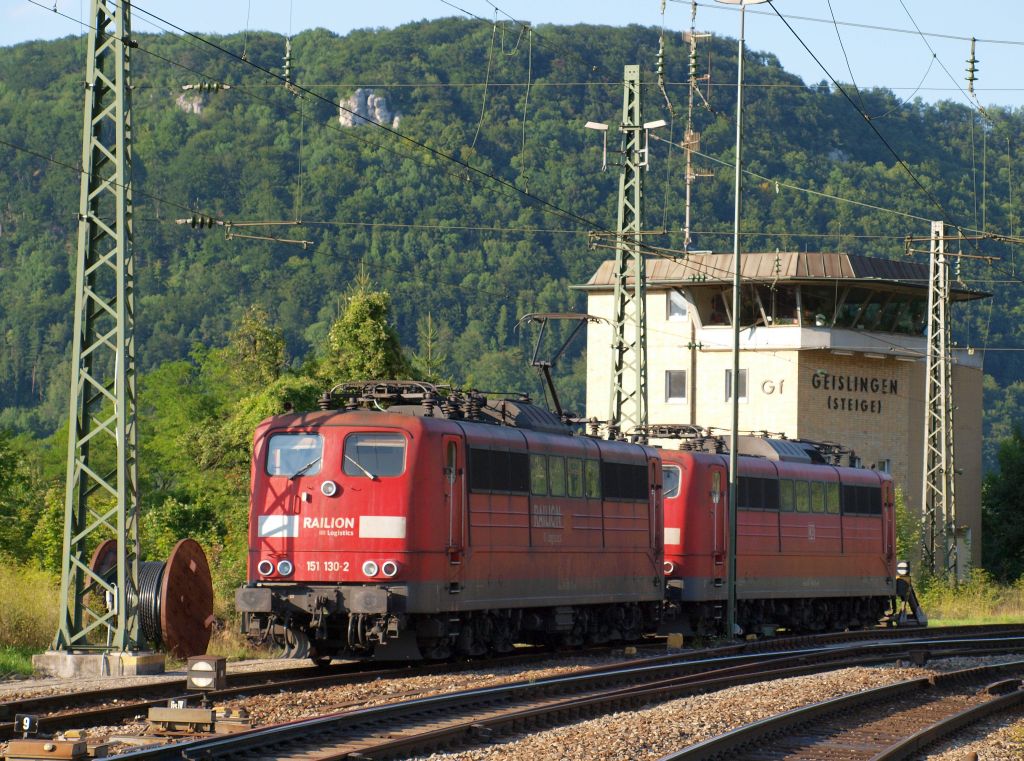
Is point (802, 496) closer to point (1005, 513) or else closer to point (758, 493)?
point (758, 493)

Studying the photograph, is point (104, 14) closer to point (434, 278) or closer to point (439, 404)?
point (439, 404)

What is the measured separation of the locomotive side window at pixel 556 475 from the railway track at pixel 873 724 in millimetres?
5836

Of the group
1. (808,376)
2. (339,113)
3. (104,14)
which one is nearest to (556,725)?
(104,14)

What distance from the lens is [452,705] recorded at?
15.8 metres

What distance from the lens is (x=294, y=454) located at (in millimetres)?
20453

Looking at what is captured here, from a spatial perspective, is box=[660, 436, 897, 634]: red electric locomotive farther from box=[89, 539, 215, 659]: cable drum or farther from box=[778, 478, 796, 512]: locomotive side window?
box=[89, 539, 215, 659]: cable drum

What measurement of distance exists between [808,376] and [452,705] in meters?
45.4

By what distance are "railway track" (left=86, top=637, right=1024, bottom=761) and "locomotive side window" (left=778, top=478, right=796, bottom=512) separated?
7.62 meters

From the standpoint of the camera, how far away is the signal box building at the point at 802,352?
5919 centimetres

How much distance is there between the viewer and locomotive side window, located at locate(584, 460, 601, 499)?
24062mm

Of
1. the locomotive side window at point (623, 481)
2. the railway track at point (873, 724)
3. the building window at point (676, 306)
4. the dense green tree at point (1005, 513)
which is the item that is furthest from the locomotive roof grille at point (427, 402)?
the dense green tree at point (1005, 513)

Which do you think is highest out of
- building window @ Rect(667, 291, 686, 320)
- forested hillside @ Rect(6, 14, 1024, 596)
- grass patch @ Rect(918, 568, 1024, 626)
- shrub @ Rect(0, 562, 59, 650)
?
forested hillside @ Rect(6, 14, 1024, 596)

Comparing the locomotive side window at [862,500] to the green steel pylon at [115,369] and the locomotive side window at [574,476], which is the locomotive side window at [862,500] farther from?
the green steel pylon at [115,369]

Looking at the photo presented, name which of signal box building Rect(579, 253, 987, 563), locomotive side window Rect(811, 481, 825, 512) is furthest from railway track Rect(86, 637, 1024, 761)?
signal box building Rect(579, 253, 987, 563)
